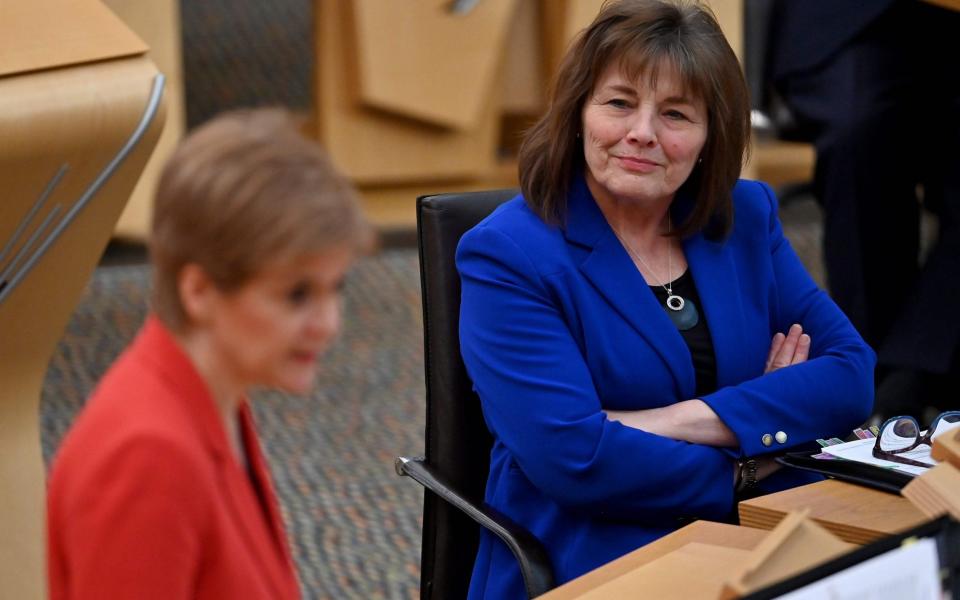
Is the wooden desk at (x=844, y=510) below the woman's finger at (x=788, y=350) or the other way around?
the other way around

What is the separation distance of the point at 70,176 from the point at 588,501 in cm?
103

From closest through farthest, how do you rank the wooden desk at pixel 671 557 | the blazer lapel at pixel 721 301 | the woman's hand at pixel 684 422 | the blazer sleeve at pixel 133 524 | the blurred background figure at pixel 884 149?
the blazer sleeve at pixel 133 524
the wooden desk at pixel 671 557
the woman's hand at pixel 684 422
the blazer lapel at pixel 721 301
the blurred background figure at pixel 884 149

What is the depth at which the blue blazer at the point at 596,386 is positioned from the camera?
196 centimetres

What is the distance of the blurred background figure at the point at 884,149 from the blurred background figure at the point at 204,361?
270cm

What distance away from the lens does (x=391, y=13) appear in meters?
4.77

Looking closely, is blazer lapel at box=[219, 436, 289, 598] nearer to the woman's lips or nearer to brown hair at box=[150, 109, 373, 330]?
brown hair at box=[150, 109, 373, 330]

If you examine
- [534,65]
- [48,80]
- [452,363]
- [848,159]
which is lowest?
[534,65]

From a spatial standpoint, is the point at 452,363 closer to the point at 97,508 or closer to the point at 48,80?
the point at 48,80

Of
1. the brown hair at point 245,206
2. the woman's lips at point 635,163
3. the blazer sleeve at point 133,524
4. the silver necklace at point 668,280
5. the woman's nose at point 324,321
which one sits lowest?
the silver necklace at point 668,280

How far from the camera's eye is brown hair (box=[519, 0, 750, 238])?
209 centimetres

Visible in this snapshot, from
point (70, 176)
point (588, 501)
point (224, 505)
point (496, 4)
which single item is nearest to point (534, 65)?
point (496, 4)

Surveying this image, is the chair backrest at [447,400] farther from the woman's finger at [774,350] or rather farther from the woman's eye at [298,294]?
the woman's eye at [298,294]

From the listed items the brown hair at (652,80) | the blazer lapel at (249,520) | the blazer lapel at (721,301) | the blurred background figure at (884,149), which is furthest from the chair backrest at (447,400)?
the blurred background figure at (884,149)

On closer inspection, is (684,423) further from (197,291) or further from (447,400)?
(197,291)
